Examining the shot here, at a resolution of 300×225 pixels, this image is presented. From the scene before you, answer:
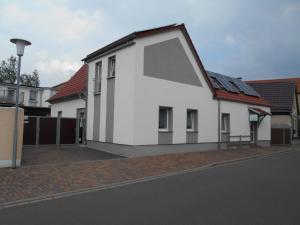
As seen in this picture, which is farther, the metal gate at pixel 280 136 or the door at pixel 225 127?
the metal gate at pixel 280 136

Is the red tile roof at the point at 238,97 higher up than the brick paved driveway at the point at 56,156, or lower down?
higher up

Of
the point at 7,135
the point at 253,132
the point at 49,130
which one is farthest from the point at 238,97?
the point at 7,135

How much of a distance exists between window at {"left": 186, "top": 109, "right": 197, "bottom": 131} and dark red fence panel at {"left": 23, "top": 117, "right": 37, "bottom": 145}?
879 centimetres

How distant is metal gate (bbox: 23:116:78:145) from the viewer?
19.5 meters

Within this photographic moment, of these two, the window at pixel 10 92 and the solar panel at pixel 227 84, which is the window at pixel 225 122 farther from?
the window at pixel 10 92

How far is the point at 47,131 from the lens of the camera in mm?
20000

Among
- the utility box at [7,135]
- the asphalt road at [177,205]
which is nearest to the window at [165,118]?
the asphalt road at [177,205]

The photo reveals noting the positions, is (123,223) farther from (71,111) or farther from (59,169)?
(71,111)

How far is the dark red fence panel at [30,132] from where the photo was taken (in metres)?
19.4

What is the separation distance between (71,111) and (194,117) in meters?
8.26

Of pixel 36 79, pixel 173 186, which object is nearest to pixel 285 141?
pixel 173 186

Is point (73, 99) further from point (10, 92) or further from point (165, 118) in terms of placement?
point (10, 92)

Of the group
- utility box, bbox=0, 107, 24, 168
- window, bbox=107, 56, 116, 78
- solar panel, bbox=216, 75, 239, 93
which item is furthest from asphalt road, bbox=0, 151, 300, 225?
solar panel, bbox=216, 75, 239, 93

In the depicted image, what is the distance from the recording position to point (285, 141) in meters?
34.8
